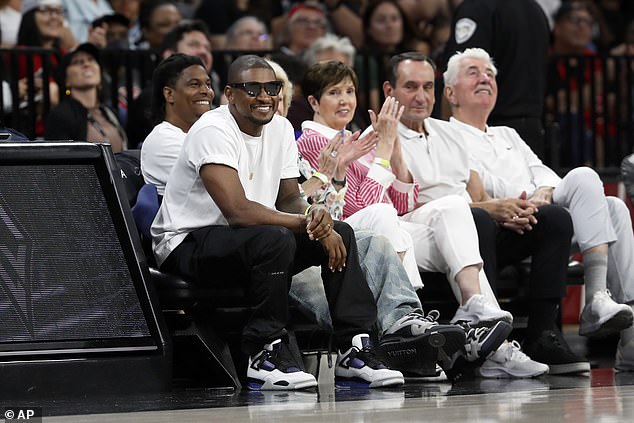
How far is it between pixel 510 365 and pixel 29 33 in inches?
166

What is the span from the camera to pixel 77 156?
4.96m

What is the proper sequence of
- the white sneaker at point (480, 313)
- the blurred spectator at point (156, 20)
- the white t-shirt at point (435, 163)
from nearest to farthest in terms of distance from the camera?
the white sneaker at point (480, 313) < the white t-shirt at point (435, 163) < the blurred spectator at point (156, 20)

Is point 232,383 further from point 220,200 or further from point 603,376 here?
point 603,376

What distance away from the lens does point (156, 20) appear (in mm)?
9148

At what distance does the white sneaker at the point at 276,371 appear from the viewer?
5137 mm

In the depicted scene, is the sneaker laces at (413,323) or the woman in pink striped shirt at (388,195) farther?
the woman in pink striped shirt at (388,195)

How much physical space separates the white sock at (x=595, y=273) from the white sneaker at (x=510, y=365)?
498mm

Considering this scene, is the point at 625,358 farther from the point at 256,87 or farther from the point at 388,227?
the point at 256,87

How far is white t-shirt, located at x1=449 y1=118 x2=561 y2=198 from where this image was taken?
6.73 meters

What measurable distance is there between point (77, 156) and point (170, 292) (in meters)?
0.76

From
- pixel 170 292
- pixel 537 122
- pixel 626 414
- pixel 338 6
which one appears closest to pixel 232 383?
pixel 170 292

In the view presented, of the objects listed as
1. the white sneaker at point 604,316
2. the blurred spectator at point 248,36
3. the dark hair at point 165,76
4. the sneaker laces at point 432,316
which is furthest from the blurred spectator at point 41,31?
the white sneaker at point 604,316

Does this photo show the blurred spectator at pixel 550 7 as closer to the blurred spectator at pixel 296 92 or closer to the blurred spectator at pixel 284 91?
the blurred spectator at pixel 296 92

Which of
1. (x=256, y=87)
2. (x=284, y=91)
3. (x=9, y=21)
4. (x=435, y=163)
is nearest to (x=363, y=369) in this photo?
(x=256, y=87)
